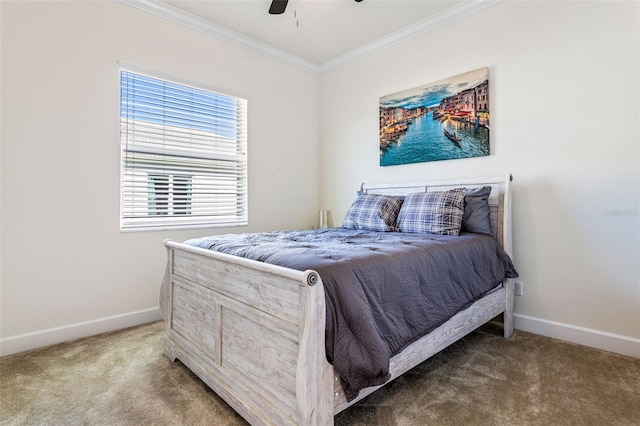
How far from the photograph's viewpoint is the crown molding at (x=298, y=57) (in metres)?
2.75

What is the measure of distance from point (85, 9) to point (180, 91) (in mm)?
837

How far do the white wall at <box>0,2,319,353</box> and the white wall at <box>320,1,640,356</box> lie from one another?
258 centimetres

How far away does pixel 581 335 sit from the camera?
2.29m

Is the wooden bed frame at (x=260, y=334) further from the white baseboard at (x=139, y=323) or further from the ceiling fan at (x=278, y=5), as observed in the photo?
the ceiling fan at (x=278, y=5)

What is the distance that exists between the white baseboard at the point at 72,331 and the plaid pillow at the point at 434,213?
7.54 ft

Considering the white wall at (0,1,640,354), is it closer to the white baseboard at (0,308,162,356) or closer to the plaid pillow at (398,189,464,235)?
the white baseboard at (0,308,162,356)

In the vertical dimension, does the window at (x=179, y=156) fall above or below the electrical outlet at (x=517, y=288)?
above

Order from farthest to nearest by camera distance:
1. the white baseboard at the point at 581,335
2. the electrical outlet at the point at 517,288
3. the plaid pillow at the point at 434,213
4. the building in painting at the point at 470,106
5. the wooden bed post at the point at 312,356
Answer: the building in painting at the point at 470,106
the electrical outlet at the point at 517,288
the plaid pillow at the point at 434,213
the white baseboard at the point at 581,335
the wooden bed post at the point at 312,356

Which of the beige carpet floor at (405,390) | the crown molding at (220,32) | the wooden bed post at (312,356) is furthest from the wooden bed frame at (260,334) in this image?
the crown molding at (220,32)

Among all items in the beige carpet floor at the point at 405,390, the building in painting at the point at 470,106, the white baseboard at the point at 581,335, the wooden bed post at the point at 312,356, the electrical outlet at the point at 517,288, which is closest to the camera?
the wooden bed post at the point at 312,356

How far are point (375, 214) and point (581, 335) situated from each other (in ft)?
5.55

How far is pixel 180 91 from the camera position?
300 centimetres

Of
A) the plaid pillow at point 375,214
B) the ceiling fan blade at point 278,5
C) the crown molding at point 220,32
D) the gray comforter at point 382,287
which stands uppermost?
the crown molding at point 220,32

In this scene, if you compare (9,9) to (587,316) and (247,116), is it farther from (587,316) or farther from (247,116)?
(587,316)
